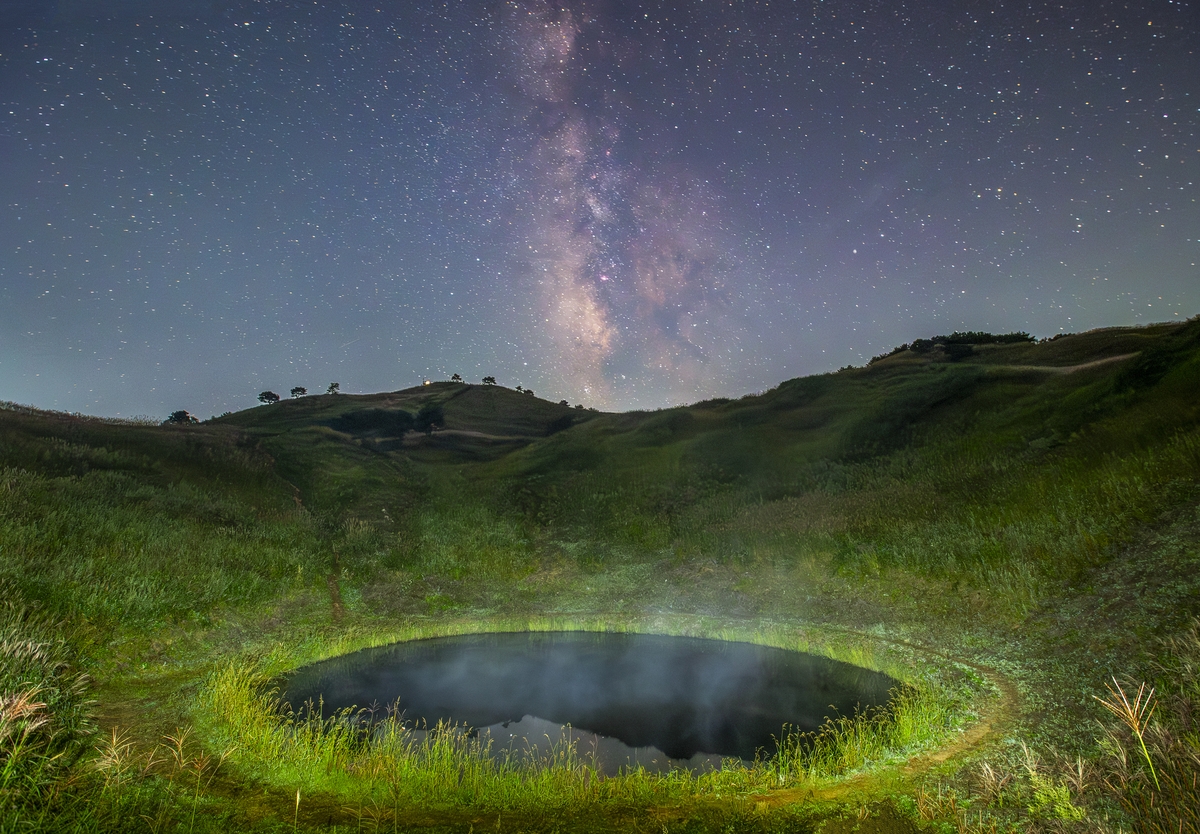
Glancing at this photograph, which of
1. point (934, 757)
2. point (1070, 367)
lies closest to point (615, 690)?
point (934, 757)

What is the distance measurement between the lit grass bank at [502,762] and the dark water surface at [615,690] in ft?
3.65

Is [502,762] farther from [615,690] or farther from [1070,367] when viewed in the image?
A: [1070,367]

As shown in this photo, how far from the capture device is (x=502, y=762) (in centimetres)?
1138

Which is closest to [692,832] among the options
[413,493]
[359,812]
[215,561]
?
[359,812]

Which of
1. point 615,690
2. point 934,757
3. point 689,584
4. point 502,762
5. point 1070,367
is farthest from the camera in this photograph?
point 1070,367

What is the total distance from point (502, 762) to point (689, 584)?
46.3ft

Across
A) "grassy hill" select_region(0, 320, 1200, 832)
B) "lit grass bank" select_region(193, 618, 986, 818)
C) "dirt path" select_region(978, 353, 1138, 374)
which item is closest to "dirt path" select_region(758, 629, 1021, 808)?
"grassy hill" select_region(0, 320, 1200, 832)

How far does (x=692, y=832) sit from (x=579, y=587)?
59.2 ft

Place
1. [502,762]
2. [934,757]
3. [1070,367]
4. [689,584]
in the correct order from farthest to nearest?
[1070,367], [689,584], [502,762], [934,757]

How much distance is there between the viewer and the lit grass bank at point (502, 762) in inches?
347

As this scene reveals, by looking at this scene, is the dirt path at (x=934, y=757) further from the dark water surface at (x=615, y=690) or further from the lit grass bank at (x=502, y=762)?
the dark water surface at (x=615, y=690)

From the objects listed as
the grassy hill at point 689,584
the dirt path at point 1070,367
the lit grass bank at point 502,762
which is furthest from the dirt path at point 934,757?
the dirt path at point 1070,367

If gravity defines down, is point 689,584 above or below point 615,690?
above

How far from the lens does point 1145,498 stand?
15672mm
